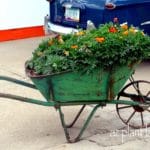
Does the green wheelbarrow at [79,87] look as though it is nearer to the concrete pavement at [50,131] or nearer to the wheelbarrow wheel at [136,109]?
the concrete pavement at [50,131]

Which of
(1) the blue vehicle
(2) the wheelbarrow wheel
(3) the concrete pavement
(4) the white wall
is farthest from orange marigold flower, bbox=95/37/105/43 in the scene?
(4) the white wall

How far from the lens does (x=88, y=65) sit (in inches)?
163

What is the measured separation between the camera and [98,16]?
6.87 meters

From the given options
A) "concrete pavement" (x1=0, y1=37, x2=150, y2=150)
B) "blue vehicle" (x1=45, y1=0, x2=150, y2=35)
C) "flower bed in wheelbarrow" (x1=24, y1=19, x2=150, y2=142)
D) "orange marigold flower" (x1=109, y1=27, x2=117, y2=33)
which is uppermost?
"orange marigold flower" (x1=109, y1=27, x2=117, y2=33)

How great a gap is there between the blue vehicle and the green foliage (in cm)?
230

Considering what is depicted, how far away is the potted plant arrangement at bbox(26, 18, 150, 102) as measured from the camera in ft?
13.6

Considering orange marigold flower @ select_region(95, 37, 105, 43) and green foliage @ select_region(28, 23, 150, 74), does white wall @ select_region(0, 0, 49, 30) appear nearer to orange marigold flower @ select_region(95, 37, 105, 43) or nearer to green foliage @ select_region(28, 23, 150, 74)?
green foliage @ select_region(28, 23, 150, 74)

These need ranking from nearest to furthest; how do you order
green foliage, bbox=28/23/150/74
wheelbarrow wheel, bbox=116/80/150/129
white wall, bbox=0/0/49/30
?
green foliage, bbox=28/23/150/74
wheelbarrow wheel, bbox=116/80/150/129
white wall, bbox=0/0/49/30

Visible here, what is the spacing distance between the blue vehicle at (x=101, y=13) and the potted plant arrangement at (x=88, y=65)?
2363mm

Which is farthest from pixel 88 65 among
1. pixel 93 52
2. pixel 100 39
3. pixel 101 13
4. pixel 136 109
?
pixel 101 13

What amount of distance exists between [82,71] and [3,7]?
Answer: 5413mm

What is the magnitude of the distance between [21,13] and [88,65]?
5591 millimetres

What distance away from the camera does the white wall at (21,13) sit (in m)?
9.28

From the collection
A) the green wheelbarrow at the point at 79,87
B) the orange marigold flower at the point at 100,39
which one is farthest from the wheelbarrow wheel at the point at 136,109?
the orange marigold flower at the point at 100,39
